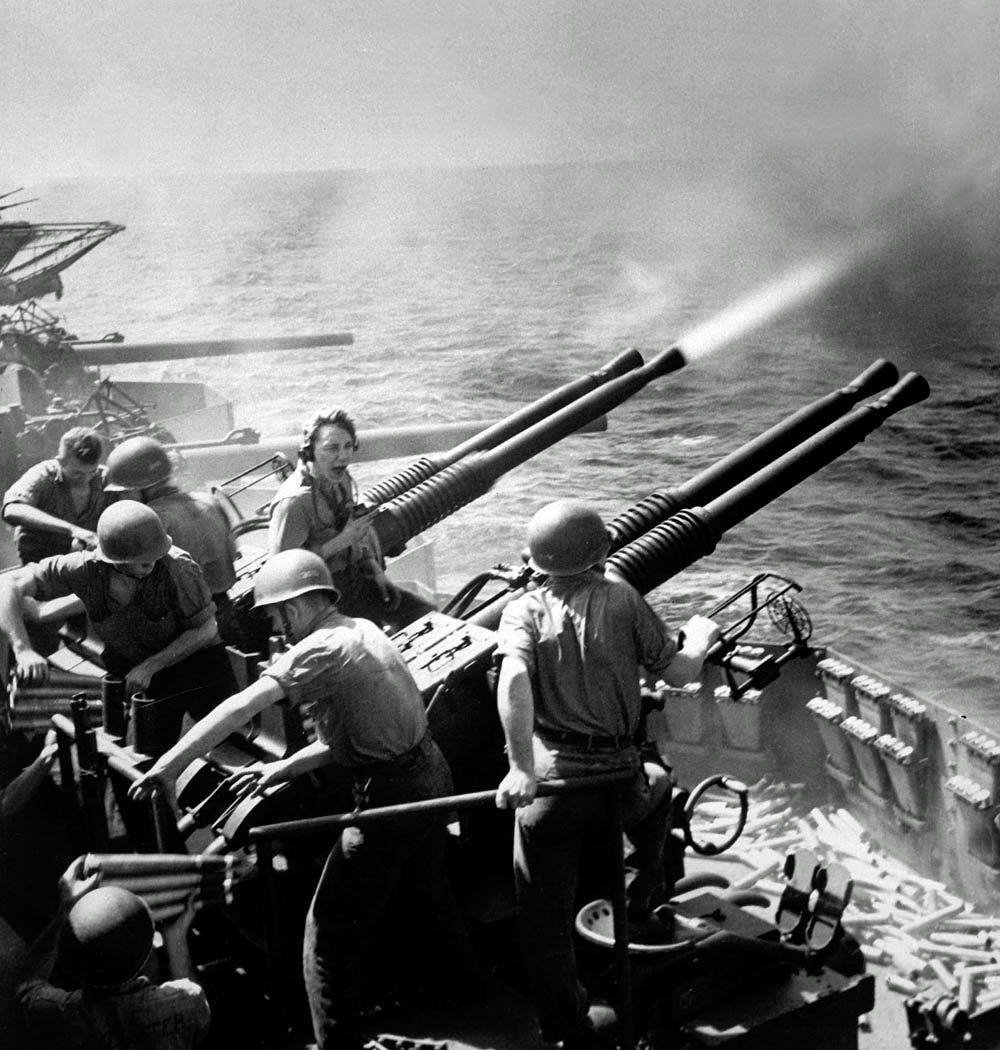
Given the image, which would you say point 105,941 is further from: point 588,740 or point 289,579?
A: point 588,740

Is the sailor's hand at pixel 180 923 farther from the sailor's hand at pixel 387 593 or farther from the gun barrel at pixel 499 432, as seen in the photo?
the gun barrel at pixel 499 432

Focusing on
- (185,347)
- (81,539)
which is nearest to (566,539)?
(81,539)

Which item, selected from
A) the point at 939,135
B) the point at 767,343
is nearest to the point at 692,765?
the point at 939,135

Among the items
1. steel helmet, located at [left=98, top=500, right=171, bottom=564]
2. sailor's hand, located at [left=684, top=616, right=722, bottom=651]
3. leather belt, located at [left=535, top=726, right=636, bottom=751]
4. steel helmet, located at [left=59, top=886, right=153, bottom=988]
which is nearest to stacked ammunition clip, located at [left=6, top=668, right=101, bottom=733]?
steel helmet, located at [left=98, top=500, right=171, bottom=564]

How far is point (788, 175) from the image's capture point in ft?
37.9

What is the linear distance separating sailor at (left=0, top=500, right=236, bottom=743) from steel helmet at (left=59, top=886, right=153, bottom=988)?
1.53m

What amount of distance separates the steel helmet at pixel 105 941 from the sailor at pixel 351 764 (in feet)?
2.08

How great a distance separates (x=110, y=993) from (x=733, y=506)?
346cm

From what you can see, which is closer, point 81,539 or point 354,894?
point 354,894

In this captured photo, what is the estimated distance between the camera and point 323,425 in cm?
505

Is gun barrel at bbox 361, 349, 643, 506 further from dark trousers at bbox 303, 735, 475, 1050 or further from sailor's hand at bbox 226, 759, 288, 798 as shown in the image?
dark trousers at bbox 303, 735, 475, 1050

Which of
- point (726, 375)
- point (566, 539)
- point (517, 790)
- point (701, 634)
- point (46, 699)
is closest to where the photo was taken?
point (517, 790)

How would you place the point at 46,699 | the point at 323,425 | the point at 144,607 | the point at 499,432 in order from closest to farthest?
1. the point at 144,607
2. the point at 46,699
3. the point at 323,425
4. the point at 499,432

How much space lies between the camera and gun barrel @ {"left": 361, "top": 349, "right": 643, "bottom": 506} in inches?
247
